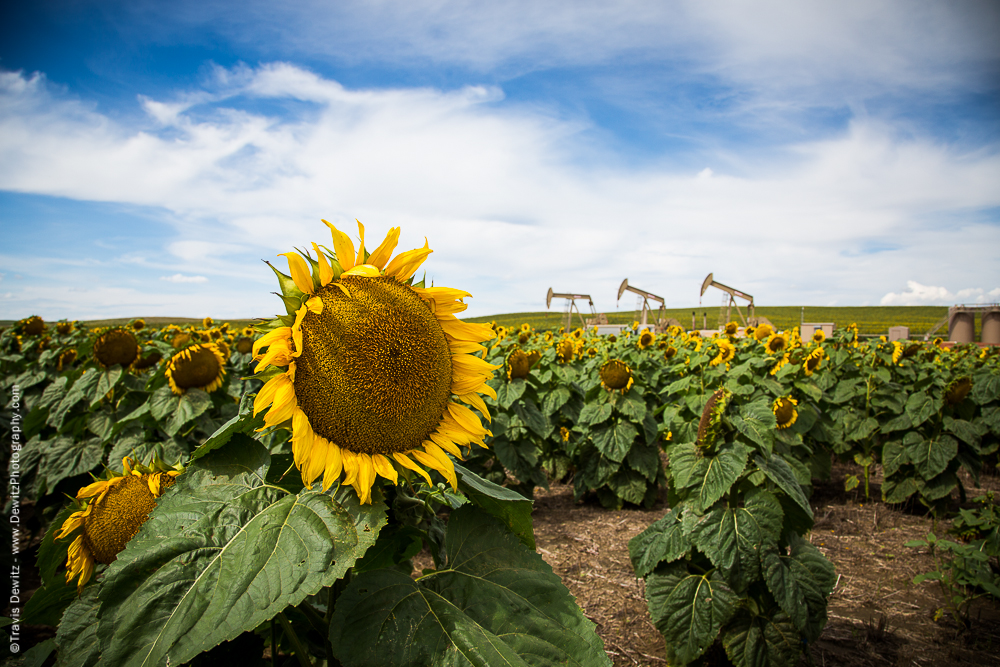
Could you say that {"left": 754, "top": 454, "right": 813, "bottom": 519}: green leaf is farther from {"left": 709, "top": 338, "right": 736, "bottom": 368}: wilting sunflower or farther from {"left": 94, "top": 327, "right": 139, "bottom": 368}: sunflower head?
{"left": 709, "top": 338, "right": 736, "bottom": 368}: wilting sunflower

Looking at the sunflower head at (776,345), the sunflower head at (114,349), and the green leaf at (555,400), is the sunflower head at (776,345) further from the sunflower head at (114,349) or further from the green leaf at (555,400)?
the sunflower head at (114,349)

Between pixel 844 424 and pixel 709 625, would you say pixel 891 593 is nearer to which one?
pixel 709 625

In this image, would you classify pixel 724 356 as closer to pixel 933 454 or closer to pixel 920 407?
pixel 920 407

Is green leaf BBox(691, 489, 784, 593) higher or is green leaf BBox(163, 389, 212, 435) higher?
green leaf BBox(163, 389, 212, 435)

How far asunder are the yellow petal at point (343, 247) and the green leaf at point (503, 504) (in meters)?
0.67

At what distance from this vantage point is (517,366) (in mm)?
6629

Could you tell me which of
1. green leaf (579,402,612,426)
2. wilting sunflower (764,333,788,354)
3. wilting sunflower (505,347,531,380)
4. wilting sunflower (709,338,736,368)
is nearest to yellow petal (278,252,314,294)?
wilting sunflower (505,347,531,380)

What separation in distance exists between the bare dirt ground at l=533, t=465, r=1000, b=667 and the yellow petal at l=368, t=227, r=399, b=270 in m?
3.71

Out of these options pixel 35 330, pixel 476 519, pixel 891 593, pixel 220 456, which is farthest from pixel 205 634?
pixel 35 330

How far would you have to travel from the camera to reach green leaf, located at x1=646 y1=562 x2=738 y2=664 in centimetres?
312

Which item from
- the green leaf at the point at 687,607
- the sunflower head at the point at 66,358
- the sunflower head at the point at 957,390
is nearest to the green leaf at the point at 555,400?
the green leaf at the point at 687,607

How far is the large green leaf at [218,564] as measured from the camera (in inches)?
38.0

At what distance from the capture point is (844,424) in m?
7.98

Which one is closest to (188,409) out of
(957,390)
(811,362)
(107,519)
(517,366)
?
(107,519)
